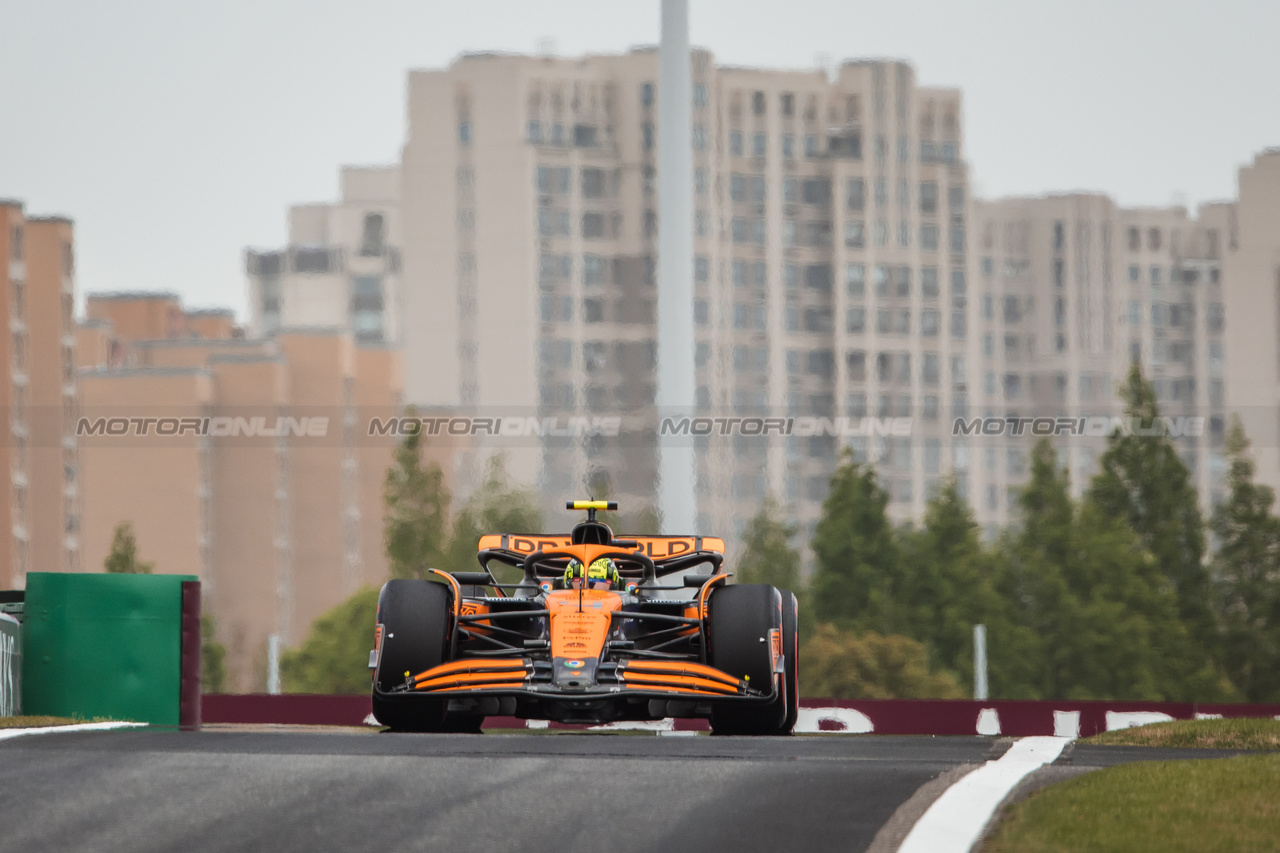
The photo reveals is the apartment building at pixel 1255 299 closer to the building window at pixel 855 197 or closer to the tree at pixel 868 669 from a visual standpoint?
the building window at pixel 855 197

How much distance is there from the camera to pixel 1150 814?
8047 millimetres

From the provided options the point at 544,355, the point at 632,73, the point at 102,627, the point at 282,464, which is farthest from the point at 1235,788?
the point at 632,73

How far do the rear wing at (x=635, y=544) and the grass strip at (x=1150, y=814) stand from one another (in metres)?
6.40

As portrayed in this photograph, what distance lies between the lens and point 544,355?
104 metres

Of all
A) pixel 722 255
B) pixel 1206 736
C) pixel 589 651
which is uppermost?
pixel 722 255

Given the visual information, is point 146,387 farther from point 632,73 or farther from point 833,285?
point 833,285

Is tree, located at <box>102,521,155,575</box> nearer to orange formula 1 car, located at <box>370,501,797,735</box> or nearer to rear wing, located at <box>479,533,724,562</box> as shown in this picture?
rear wing, located at <box>479,533,724,562</box>

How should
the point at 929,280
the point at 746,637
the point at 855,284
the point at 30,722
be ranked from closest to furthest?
the point at 30,722
the point at 746,637
the point at 855,284
the point at 929,280

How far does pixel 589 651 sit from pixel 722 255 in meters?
98.5

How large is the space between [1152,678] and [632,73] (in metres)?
62.6

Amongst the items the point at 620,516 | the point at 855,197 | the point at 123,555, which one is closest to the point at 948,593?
the point at 620,516

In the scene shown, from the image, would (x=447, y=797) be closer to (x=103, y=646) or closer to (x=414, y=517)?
(x=103, y=646)

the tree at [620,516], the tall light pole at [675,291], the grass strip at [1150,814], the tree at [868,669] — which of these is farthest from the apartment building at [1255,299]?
the grass strip at [1150,814]

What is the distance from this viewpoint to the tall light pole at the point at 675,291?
78.2 ft
